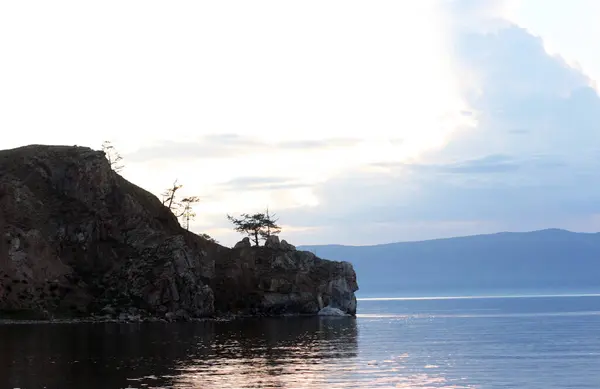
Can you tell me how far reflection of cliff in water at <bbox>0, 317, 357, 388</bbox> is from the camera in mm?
70438

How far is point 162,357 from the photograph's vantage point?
307ft

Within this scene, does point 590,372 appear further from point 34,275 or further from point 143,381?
point 34,275

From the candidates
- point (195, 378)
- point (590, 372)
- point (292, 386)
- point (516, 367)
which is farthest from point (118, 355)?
point (590, 372)

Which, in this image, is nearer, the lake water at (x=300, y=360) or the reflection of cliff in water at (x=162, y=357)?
the lake water at (x=300, y=360)

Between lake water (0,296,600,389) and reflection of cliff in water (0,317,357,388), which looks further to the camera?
reflection of cliff in water (0,317,357,388)

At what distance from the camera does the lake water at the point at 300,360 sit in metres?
69.4

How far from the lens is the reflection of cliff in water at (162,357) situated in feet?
231

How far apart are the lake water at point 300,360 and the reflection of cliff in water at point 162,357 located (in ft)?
0.38

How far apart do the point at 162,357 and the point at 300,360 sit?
1768 cm

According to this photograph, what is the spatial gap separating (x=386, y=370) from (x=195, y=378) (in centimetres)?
2093

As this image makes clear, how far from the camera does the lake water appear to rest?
6944 cm

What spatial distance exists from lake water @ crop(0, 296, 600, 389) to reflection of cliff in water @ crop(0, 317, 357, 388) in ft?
0.38

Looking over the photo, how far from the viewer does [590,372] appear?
247 ft

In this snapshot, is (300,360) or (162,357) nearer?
(300,360)
